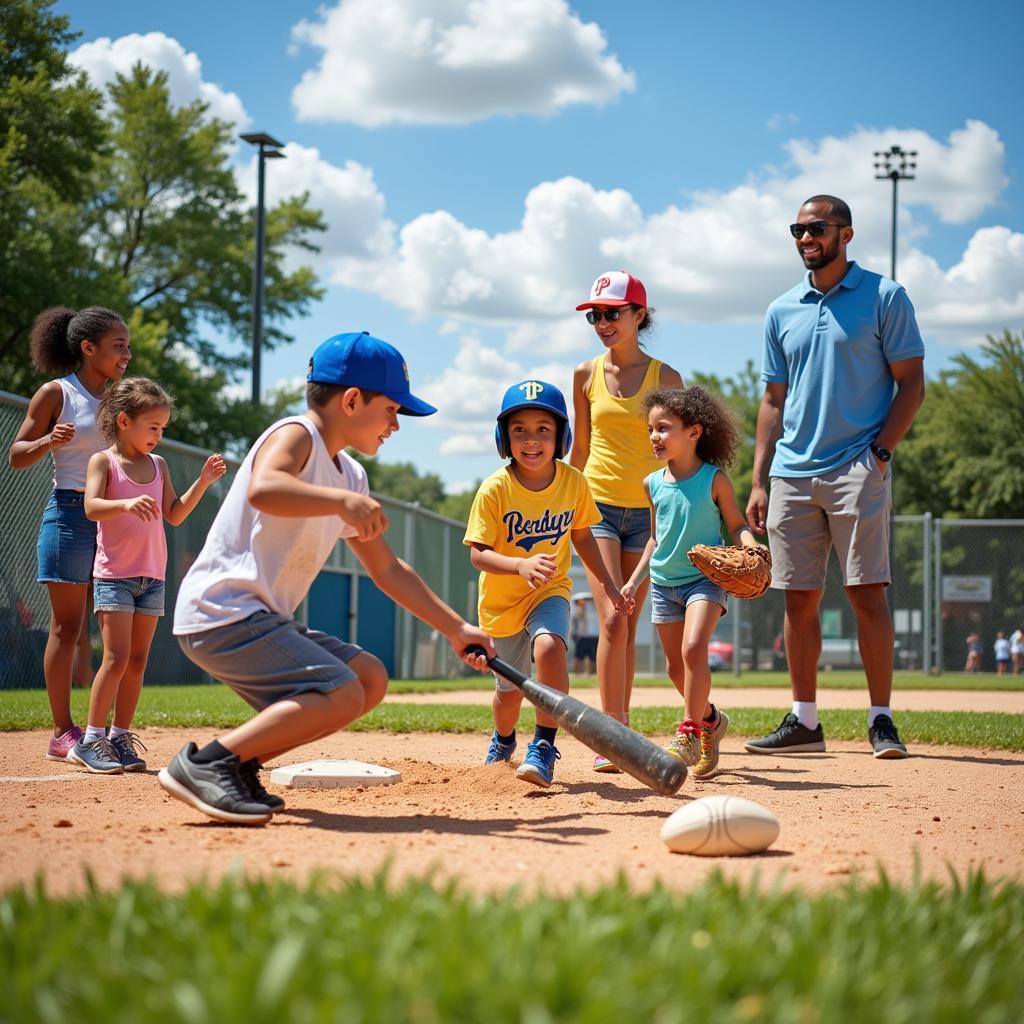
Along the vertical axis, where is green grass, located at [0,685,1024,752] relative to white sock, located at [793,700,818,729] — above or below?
below

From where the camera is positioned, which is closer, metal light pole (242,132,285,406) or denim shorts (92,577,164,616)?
denim shorts (92,577,164,616)

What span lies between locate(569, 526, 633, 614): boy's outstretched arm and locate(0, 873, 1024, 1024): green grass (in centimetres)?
319

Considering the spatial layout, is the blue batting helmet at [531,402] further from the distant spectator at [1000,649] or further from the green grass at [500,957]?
the distant spectator at [1000,649]

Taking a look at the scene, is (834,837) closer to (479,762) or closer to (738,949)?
(738,949)

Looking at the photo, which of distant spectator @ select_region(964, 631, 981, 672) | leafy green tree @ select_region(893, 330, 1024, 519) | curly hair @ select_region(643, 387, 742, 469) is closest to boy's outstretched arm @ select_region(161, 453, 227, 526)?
curly hair @ select_region(643, 387, 742, 469)

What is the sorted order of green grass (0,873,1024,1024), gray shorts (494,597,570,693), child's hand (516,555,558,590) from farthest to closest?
gray shorts (494,597,570,693)
child's hand (516,555,558,590)
green grass (0,873,1024,1024)

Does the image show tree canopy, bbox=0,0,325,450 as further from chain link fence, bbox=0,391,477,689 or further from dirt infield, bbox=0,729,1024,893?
dirt infield, bbox=0,729,1024,893

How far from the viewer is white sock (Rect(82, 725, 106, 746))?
5.41 meters

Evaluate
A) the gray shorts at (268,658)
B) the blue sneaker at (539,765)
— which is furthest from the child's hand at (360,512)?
the blue sneaker at (539,765)

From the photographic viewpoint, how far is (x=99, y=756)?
536cm

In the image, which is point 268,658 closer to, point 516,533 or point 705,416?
point 516,533

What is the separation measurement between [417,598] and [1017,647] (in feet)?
75.4

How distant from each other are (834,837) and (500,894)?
162 cm

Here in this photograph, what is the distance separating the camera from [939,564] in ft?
75.9
